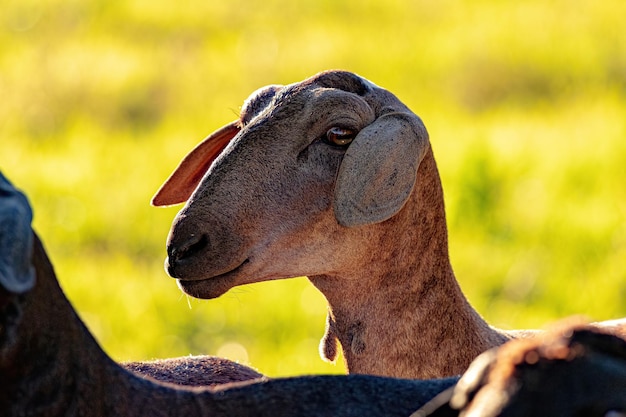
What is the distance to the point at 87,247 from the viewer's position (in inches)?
481

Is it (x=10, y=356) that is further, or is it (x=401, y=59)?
(x=401, y=59)

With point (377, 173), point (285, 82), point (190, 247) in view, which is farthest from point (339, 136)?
point (285, 82)

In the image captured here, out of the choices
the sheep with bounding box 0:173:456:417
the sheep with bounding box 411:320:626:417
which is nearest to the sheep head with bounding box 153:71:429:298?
the sheep with bounding box 0:173:456:417

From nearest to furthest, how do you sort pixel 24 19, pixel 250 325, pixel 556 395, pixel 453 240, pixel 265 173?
pixel 556 395, pixel 265 173, pixel 250 325, pixel 453 240, pixel 24 19

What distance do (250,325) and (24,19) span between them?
409 inches

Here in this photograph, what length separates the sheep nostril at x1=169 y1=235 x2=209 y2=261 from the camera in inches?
178

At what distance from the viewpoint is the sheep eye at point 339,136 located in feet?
15.7

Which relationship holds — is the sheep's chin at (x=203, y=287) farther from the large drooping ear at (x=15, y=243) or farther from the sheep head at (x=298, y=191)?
the large drooping ear at (x=15, y=243)

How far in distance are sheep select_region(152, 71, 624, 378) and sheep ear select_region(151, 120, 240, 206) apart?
0.24 meters

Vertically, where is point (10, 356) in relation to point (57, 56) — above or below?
above

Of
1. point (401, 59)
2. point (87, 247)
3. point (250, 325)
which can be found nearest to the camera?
point (250, 325)

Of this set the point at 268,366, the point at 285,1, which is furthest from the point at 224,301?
the point at 285,1

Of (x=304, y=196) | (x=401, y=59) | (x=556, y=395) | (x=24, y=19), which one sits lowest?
(x=24, y=19)

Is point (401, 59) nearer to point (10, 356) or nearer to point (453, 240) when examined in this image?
point (453, 240)
